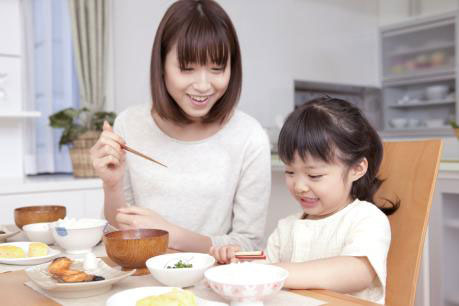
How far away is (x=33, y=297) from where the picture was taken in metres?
0.80

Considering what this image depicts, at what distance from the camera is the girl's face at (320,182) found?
44.7 inches

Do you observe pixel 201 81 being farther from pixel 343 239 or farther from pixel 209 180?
pixel 343 239

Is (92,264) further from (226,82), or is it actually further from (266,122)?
(266,122)

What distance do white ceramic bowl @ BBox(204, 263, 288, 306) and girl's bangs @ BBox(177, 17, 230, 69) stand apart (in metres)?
0.68

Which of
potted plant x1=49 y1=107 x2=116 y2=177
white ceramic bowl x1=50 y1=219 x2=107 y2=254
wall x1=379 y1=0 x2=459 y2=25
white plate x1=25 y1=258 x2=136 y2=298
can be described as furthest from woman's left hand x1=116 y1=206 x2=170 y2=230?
wall x1=379 y1=0 x2=459 y2=25

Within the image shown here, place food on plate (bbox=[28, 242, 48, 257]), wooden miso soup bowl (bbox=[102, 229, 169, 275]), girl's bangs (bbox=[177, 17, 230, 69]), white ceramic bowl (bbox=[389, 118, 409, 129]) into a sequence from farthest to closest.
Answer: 1. white ceramic bowl (bbox=[389, 118, 409, 129])
2. girl's bangs (bbox=[177, 17, 230, 69])
3. food on plate (bbox=[28, 242, 48, 257])
4. wooden miso soup bowl (bbox=[102, 229, 169, 275])

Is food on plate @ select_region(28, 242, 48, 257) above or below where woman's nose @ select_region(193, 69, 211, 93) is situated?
below

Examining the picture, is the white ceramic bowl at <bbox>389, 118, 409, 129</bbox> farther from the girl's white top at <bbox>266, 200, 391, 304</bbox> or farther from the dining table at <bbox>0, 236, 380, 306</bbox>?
the dining table at <bbox>0, 236, 380, 306</bbox>

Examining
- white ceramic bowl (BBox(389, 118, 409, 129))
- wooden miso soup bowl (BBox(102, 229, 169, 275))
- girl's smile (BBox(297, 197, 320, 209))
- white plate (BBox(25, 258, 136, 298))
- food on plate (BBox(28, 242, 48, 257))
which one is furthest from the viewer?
white ceramic bowl (BBox(389, 118, 409, 129))

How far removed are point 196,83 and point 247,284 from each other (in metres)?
0.76

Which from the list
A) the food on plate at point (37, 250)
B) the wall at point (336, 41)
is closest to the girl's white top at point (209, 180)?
the food on plate at point (37, 250)

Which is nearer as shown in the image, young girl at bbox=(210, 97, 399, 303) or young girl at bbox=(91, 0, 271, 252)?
young girl at bbox=(210, 97, 399, 303)

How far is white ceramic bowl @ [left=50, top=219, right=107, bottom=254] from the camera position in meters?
1.09

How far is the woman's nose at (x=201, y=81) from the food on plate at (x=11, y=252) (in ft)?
Answer: 1.89
